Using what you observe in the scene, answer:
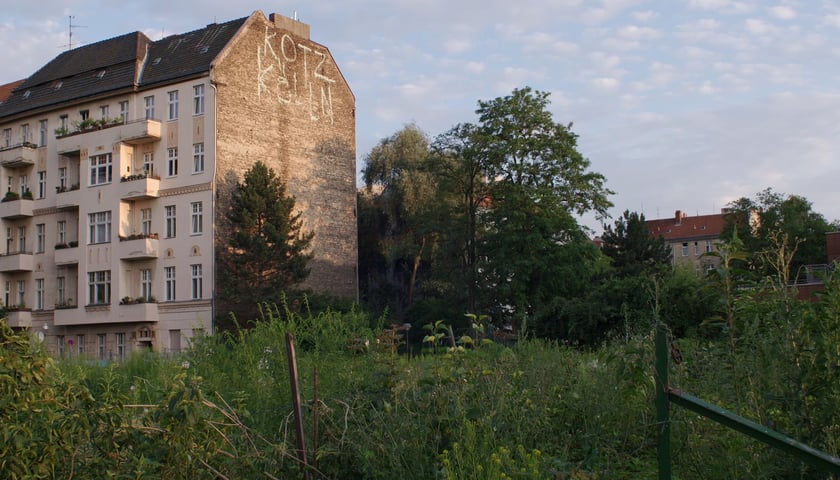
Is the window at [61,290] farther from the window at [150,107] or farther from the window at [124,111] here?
the window at [150,107]

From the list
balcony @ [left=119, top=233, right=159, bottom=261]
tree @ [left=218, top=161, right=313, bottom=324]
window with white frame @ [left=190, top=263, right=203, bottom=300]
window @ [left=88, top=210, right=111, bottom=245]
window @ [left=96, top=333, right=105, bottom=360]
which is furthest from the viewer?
window @ [left=88, top=210, right=111, bottom=245]

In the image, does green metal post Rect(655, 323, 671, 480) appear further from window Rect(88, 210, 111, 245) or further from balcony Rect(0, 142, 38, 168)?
balcony Rect(0, 142, 38, 168)

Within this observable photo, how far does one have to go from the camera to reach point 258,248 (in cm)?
4241

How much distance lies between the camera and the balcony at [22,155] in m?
50.8

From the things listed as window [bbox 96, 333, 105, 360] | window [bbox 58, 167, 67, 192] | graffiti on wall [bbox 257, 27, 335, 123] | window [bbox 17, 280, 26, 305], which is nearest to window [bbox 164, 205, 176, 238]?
window [bbox 96, 333, 105, 360]

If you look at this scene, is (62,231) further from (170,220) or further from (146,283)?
(170,220)

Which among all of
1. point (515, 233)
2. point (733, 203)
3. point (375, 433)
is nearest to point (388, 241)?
point (515, 233)

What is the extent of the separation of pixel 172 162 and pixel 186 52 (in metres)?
5.76

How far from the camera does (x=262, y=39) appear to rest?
153 feet

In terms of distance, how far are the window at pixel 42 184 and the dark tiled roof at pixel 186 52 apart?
9.21 m

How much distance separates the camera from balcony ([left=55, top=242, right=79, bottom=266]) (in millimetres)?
47938

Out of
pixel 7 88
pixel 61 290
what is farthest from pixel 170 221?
pixel 7 88

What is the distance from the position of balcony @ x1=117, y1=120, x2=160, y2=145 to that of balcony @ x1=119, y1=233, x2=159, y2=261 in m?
4.90

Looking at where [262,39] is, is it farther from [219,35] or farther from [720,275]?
[720,275]
